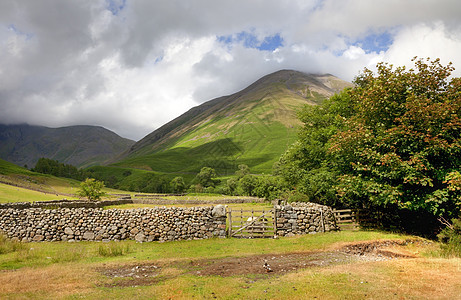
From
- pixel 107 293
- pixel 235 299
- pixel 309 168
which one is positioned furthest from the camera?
pixel 309 168

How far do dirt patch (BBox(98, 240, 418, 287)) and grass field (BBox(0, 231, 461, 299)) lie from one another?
5cm

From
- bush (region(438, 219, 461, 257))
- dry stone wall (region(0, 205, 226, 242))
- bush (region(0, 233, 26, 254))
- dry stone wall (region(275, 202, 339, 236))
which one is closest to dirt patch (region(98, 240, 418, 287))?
bush (region(438, 219, 461, 257))

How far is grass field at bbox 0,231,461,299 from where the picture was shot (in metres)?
10.2

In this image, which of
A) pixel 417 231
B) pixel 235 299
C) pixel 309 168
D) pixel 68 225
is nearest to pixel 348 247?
pixel 417 231

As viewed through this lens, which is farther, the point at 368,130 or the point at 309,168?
the point at 309,168

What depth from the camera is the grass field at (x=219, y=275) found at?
10.2m

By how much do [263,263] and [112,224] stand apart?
47.1 ft

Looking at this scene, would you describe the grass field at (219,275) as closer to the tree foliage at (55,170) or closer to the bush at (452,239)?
the bush at (452,239)

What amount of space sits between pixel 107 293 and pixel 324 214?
65.2 ft

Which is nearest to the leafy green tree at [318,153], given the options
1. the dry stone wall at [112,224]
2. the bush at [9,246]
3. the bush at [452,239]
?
the bush at [452,239]

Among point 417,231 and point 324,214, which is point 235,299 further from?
point 417,231

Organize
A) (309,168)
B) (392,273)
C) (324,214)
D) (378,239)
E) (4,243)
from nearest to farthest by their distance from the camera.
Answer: (392,273), (4,243), (378,239), (324,214), (309,168)

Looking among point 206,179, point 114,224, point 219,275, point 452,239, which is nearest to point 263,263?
point 219,275

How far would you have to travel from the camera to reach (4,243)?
18.9 m
